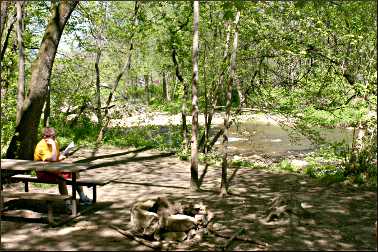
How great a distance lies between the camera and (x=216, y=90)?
15.1 m

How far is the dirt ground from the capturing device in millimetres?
6285

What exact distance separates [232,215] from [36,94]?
5.52m

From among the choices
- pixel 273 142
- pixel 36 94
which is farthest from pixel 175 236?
pixel 273 142

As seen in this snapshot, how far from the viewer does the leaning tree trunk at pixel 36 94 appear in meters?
10.2

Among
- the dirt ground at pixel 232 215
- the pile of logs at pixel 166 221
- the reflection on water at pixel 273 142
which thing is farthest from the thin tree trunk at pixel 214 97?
the pile of logs at pixel 166 221

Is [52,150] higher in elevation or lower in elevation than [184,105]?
lower

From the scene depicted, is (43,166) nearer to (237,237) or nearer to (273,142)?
(237,237)

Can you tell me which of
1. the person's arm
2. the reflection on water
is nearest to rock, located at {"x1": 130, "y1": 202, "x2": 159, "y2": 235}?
the person's arm

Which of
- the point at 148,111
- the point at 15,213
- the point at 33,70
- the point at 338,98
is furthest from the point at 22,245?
the point at 148,111

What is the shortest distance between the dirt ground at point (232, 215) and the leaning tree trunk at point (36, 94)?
3.11 feet

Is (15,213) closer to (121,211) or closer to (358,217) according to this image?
(121,211)

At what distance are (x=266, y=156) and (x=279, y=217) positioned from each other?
11672 mm

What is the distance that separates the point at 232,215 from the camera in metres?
7.79

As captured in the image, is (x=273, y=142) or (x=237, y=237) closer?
(x=237, y=237)
